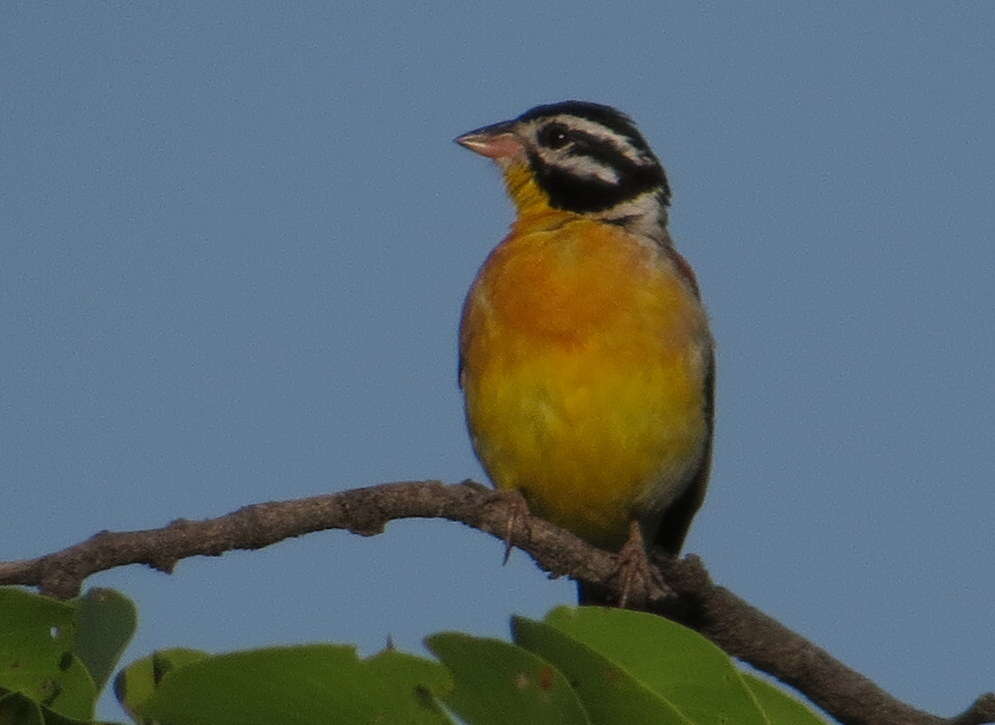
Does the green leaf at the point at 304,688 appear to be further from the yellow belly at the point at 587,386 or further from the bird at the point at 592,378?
the yellow belly at the point at 587,386

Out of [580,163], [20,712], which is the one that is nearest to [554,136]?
[580,163]

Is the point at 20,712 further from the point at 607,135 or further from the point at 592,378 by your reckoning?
the point at 607,135

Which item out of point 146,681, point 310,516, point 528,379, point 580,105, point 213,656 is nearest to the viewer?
point 213,656

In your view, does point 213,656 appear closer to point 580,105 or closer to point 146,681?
point 146,681

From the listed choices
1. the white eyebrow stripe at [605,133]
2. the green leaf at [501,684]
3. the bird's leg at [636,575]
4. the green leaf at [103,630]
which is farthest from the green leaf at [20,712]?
the white eyebrow stripe at [605,133]

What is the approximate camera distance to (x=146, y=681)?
10.7ft

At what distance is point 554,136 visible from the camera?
27.3ft

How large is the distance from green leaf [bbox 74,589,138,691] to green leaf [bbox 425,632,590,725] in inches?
27.2

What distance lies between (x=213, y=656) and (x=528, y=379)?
160 inches

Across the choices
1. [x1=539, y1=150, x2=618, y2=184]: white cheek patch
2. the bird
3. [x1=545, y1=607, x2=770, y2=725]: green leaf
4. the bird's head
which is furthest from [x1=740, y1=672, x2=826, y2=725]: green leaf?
[x1=539, y1=150, x2=618, y2=184]: white cheek patch

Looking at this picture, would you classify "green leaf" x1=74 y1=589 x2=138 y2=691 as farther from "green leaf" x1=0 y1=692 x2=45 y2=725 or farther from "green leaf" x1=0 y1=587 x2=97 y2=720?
"green leaf" x1=0 y1=692 x2=45 y2=725

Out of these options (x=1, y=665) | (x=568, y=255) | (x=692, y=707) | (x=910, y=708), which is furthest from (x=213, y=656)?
(x=568, y=255)

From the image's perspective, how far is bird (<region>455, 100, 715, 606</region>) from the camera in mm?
6730

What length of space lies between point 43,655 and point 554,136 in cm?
563
